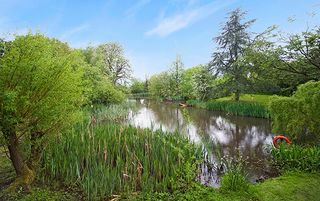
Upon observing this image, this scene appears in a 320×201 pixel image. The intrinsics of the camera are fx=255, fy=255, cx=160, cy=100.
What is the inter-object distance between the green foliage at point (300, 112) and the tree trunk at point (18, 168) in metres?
7.13

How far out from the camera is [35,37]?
4.52m

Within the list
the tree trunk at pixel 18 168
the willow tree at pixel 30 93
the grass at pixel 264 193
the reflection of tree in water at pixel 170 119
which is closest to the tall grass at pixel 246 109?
the reflection of tree in water at pixel 170 119

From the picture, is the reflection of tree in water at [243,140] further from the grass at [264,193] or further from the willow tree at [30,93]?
the willow tree at [30,93]

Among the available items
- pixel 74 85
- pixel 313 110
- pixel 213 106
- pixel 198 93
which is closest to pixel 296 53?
pixel 313 110

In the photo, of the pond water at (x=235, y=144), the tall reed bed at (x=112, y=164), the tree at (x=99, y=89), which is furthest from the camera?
the tree at (x=99, y=89)

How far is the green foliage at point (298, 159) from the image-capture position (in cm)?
563

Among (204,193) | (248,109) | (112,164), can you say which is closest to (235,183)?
(204,193)

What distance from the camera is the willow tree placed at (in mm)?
3869

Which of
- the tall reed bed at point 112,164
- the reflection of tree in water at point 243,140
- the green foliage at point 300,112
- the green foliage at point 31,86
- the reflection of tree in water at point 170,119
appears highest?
the green foliage at point 31,86

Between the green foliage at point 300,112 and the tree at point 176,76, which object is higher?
the tree at point 176,76

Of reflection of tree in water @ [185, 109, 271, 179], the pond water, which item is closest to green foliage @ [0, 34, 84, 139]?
the pond water

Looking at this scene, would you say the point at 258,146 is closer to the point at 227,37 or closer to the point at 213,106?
the point at 213,106

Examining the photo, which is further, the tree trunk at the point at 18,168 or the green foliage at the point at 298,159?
the green foliage at the point at 298,159

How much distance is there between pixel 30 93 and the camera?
13.3 feet
